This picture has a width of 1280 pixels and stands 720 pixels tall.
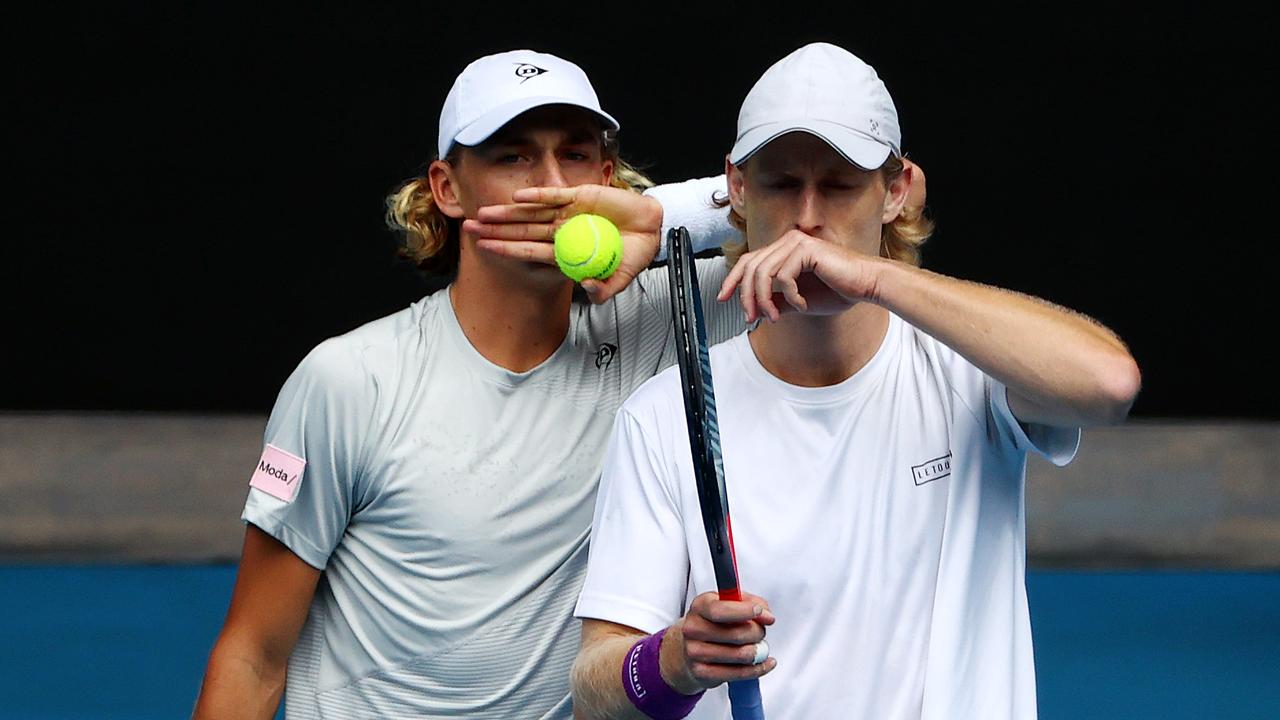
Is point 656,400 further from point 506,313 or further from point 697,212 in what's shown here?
point 697,212

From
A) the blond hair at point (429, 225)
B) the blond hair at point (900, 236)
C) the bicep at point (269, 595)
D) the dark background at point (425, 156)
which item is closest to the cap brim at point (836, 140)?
the blond hair at point (900, 236)

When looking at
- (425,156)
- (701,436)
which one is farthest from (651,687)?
(425,156)

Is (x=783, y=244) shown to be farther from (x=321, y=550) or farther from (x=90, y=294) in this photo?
(x=90, y=294)

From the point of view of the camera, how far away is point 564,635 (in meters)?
2.76

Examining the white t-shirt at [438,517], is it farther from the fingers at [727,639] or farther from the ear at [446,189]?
the fingers at [727,639]

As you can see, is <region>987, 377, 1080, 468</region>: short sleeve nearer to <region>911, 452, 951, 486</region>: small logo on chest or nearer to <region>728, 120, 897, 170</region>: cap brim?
<region>911, 452, 951, 486</region>: small logo on chest

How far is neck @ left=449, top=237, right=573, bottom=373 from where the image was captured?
9.23 feet

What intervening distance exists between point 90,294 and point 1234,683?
15.2 ft

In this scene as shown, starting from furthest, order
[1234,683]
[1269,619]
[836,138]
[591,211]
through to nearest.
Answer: [1269,619] → [1234,683] → [591,211] → [836,138]

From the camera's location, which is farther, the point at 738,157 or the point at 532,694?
the point at 532,694

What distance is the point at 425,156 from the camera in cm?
684

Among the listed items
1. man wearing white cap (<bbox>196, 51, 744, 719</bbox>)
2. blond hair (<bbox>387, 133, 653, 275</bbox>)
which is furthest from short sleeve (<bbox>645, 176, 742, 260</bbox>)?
man wearing white cap (<bbox>196, 51, 744, 719</bbox>)

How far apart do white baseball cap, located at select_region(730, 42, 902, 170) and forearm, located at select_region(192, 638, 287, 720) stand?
3.78 feet

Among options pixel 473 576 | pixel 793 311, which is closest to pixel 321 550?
pixel 473 576
